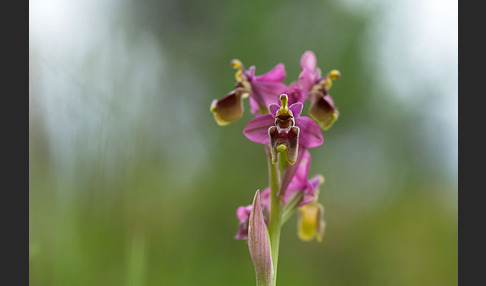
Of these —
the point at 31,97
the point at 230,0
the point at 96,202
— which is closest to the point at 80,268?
the point at 96,202

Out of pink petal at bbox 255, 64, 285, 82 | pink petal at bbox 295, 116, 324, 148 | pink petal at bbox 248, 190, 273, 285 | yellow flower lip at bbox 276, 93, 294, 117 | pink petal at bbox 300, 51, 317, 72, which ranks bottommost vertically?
pink petal at bbox 248, 190, 273, 285

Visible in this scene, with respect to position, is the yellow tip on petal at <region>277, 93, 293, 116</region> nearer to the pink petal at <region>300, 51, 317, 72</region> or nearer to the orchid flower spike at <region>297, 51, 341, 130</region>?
the orchid flower spike at <region>297, 51, 341, 130</region>

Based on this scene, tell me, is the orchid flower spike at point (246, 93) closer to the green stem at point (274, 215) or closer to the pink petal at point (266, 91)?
the pink petal at point (266, 91)

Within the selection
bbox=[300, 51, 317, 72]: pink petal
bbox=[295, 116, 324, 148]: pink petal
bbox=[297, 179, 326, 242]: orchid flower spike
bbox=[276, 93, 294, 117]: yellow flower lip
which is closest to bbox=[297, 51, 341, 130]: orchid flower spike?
bbox=[300, 51, 317, 72]: pink petal

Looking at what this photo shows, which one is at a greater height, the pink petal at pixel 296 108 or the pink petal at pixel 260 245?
the pink petal at pixel 296 108

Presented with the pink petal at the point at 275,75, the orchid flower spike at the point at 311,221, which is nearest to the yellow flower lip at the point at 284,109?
the pink petal at the point at 275,75

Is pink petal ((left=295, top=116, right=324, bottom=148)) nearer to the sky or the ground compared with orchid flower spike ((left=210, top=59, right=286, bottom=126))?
nearer to the ground

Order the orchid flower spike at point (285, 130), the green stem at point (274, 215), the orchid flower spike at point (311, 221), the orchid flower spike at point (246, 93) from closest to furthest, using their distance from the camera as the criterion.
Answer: the orchid flower spike at point (285, 130) → the green stem at point (274, 215) → the orchid flower spike at point (246, 93) → the orchid flower spike at point (311, 221)

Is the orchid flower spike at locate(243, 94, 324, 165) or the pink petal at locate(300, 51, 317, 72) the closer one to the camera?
the orchid flower spike at locate(243, 94, 324, 165)
